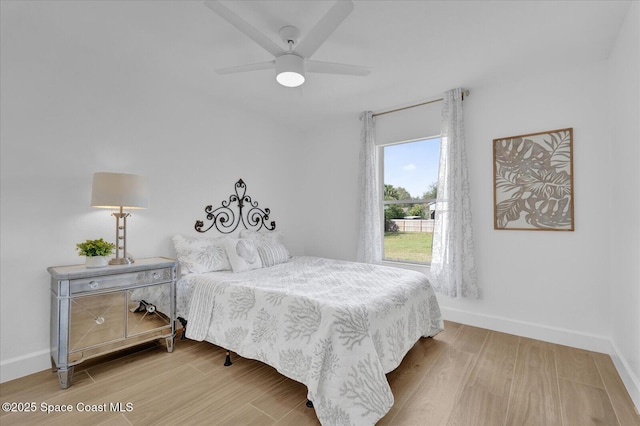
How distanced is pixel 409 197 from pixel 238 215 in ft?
7.40

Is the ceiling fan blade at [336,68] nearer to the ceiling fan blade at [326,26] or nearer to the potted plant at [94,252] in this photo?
the ceiling fan blade at [326,26]

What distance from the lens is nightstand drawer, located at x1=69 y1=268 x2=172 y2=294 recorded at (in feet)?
6.73

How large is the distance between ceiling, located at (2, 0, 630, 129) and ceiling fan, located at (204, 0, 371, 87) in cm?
24

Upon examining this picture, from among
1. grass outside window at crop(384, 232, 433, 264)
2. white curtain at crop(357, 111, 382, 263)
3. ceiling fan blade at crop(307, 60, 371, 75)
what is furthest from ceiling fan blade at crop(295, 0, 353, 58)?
grass outside window at crop(384, 232, 433, 264)

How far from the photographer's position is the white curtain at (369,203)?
3.77 metres

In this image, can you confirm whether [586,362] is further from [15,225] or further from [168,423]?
[15,225]

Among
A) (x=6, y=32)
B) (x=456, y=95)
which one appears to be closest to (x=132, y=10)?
(x=6, y=32)

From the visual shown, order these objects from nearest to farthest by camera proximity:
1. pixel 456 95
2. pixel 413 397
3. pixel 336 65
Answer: pixel 413 397
pixel 336 65
pixel 456 95

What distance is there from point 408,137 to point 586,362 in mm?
2736

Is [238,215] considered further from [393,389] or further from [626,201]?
[626,201]

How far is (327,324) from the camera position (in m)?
1.69

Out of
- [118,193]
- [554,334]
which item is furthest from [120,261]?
[554,334]

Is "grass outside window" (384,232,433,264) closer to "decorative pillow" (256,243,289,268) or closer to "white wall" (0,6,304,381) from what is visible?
"decorative pillow" (256,243,289,268)

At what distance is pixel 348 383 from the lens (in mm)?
1552
